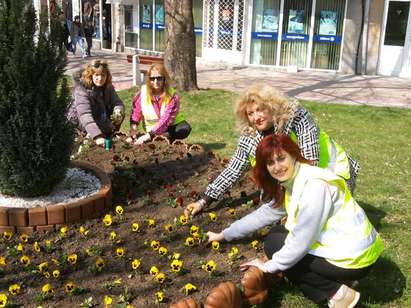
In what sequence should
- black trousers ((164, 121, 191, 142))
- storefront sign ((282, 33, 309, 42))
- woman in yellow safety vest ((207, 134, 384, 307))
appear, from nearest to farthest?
woman in yellow safety vest ((207, 134, 384, 307)), black trousers ((164, 121, 191, 142)), storefront sign ((282, 33, 309, 42))

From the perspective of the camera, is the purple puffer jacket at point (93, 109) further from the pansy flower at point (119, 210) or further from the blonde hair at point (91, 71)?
the pansy flower at point (119, 210)

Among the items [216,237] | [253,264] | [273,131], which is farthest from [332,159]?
[253,264]

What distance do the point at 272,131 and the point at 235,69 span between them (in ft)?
44.8

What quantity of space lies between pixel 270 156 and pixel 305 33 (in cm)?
1498

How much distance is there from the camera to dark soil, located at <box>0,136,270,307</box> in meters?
3.08

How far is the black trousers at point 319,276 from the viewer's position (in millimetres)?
2990

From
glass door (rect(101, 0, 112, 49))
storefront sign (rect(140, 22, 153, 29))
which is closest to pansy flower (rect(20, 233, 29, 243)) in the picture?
storefront sign (rect(140, 22, 153, 29))

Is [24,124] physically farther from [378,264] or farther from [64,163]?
[378,264]

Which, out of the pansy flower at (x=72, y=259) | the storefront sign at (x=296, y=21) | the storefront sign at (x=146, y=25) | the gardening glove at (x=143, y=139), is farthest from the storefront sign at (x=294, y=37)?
the pansy flower at (x=72, y=259)

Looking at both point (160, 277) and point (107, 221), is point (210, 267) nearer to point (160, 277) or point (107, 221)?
point (160, 277)

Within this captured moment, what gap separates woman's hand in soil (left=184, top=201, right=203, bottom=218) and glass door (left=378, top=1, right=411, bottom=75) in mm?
13818

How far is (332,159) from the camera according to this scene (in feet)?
13.0

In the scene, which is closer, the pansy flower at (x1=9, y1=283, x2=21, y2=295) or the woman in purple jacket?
the pansy flower at (x1=9, y1=283, x2=21, y2=295)

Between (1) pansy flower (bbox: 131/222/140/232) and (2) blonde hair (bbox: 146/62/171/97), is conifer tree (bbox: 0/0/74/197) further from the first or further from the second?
(2) blonde hair (bbox: 146/62/171/97)
